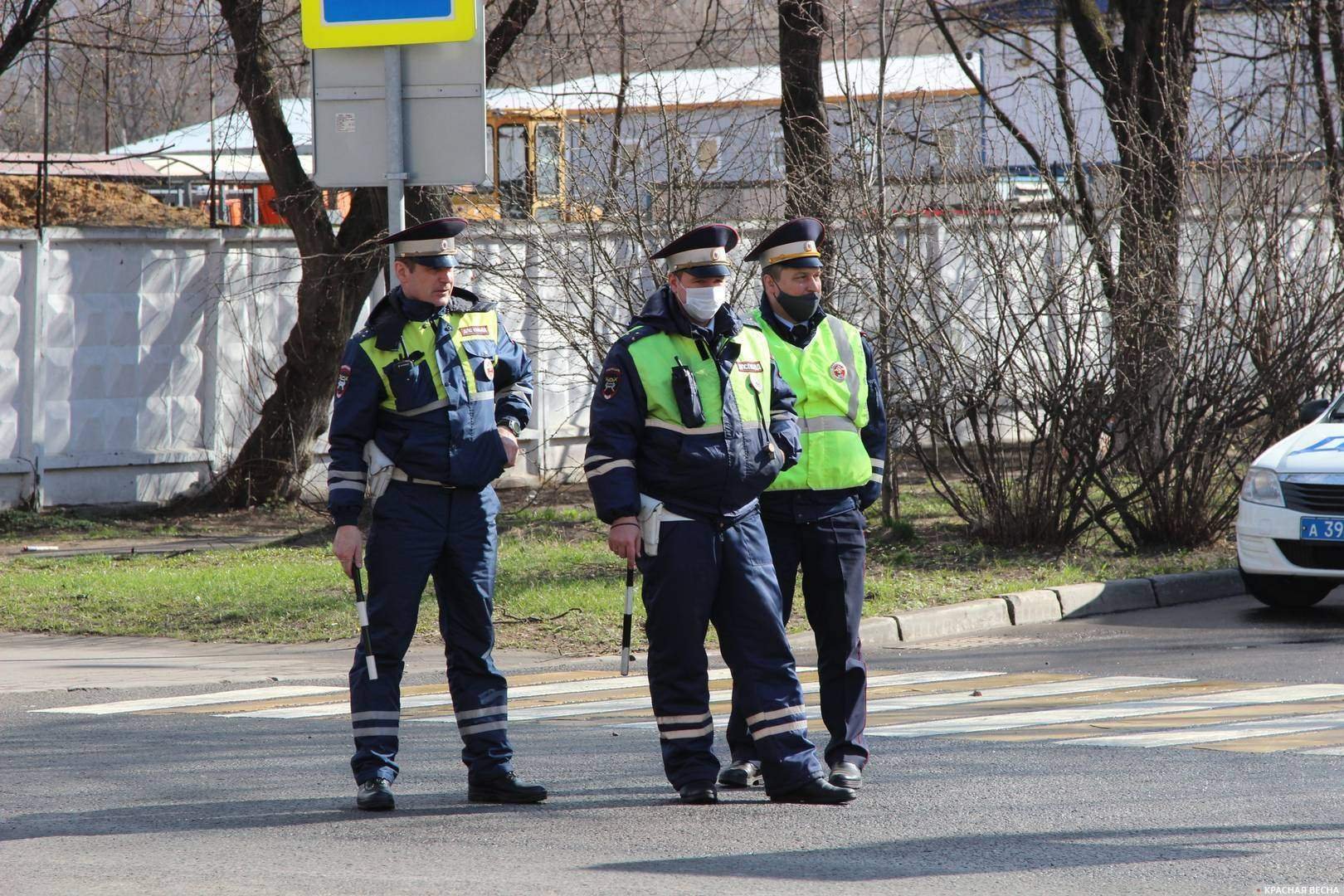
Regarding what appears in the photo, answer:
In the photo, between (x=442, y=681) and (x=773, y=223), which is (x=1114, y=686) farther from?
(x=773, y=223)

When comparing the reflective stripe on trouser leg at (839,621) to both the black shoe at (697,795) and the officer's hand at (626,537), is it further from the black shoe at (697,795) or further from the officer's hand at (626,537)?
the officer's hand at (626,537)

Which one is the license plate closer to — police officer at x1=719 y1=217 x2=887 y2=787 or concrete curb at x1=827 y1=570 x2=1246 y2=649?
concrete curb at x1=827 y1=570 x2=1246 y2=649

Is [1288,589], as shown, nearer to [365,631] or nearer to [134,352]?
[365,631]

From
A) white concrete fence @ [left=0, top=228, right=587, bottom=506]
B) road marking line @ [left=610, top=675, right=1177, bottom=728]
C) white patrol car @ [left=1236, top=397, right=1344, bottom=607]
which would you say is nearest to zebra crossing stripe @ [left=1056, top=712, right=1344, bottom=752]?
road marking line @ [left=610, top=675, right=1177, bottom=728]

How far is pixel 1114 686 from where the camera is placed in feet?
29.8

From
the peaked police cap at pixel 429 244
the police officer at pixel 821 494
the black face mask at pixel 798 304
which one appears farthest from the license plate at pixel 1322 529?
the peaked police cap at pixel 429 244

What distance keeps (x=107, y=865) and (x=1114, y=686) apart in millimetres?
5388

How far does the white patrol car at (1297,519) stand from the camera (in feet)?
37.6

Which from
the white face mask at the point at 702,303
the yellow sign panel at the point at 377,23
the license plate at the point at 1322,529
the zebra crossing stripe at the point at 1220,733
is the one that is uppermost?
the yellow sign panel at the point at 377,23

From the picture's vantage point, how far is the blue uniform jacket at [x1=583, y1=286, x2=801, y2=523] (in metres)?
6.15

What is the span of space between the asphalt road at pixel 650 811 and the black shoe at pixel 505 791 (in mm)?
64

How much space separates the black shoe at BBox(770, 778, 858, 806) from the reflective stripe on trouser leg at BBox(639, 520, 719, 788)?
0.94 ft

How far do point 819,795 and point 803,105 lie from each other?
30.0ft

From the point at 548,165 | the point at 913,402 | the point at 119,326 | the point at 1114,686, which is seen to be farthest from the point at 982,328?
the point at 119,326
